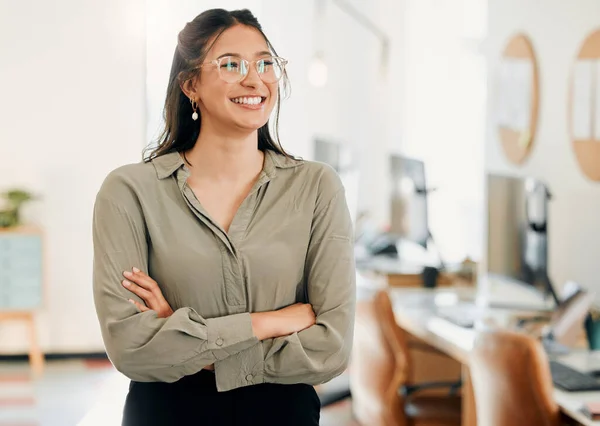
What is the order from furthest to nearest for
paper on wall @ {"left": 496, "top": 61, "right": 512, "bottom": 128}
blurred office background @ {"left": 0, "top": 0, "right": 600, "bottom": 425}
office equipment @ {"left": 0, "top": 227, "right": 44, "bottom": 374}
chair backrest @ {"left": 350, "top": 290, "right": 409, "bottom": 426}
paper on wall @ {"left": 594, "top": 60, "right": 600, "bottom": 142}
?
office equipment @ {"left": 0, "top": 227, "right": 44, "bottom": 374} → blurred office background @ {"left": 0, "top": 0, "right": 600, "bottom": 425} → paper on wall @ {"left": 496, "top": 61, "right": 512, "bottom": 128} → paper on wall @ {"left": 594, "top": 60, "right": 600, "bottom": 142} → chair backrest @ {"left": 350, "top": 290, "right": 409, "bottom": 426}

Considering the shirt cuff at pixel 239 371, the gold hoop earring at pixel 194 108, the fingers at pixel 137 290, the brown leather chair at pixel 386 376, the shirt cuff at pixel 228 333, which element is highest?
the gold hoop earring at pixel 194 108

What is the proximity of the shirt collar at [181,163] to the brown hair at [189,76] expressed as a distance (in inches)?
1.1

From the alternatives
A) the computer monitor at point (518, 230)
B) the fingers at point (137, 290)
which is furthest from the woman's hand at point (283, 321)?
the computer monitor at point (518, 230)

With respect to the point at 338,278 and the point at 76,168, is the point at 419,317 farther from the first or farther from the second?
the point at 76,168

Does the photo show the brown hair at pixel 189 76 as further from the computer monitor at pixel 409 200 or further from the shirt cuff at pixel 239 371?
the computer monitor at pixel 409 200

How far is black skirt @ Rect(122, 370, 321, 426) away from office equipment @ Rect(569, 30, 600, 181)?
2360mm

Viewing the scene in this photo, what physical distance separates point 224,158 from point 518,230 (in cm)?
222

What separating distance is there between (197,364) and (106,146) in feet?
16.6

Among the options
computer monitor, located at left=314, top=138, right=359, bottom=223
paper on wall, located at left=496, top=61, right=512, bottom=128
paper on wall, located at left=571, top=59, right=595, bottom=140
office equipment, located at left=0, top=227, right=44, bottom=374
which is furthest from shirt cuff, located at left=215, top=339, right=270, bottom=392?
office equipment, located at left=0, top=227, right=44, bottom=374

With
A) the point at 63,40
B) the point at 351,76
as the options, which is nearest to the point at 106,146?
the point at 63,40

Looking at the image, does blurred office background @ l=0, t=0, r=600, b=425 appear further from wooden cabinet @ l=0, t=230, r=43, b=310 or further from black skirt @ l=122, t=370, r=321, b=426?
black skirt @ l=122, t=370, r=321, b=426

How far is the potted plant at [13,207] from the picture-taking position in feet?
21.0

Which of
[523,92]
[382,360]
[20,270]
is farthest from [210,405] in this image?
[20,270]

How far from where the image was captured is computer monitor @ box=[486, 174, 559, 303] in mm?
3598
